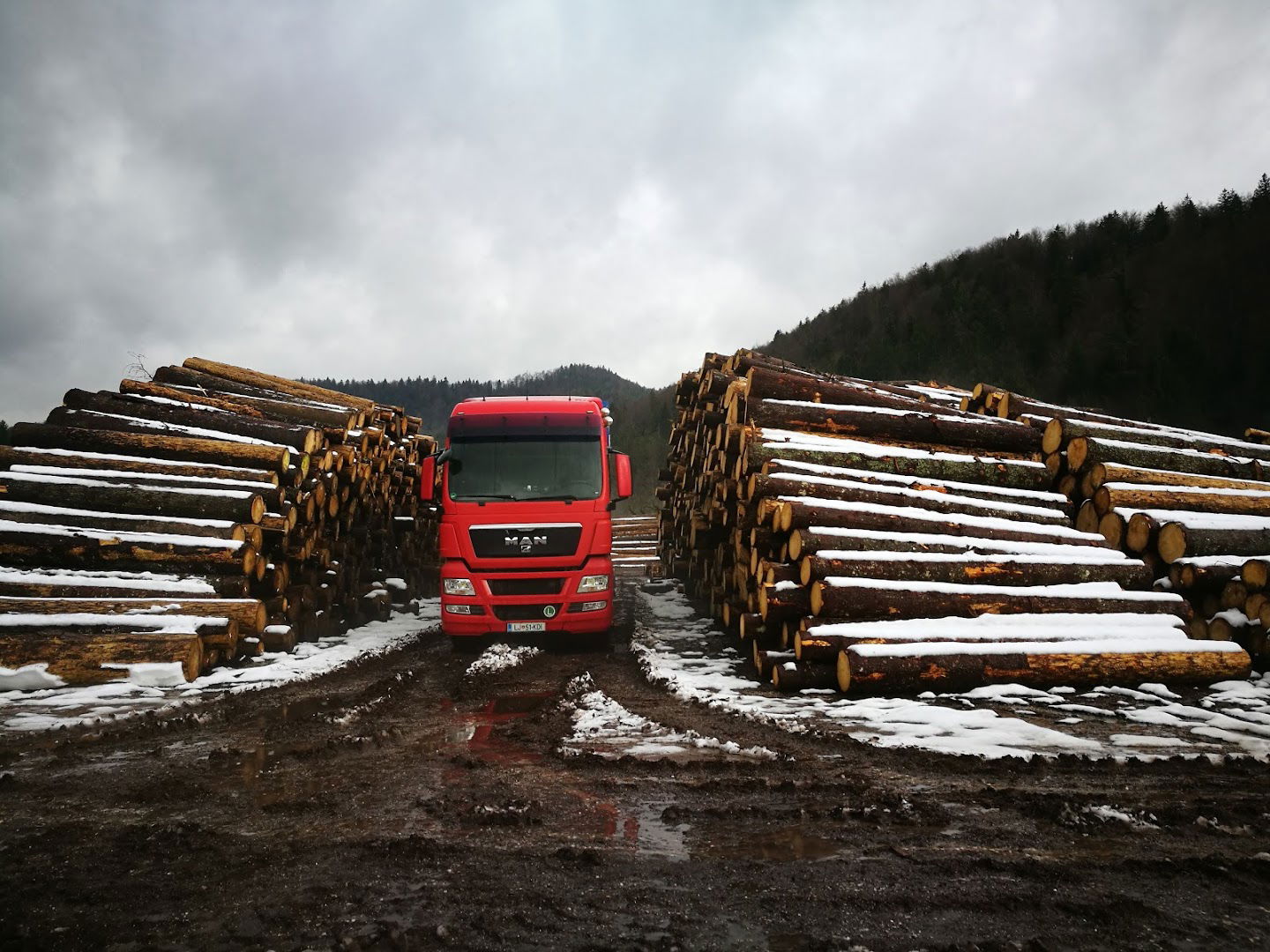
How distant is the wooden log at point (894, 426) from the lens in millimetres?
10453


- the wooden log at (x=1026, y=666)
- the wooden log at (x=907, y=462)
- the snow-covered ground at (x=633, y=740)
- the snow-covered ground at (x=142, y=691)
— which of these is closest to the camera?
the snow-covered ground at (x=633, y=740)

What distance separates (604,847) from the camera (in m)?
3.63

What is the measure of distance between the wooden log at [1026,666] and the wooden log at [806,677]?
21 cm

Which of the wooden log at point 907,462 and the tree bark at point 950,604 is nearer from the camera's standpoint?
the tree bark at point 950,604

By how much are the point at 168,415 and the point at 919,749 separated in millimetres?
11436

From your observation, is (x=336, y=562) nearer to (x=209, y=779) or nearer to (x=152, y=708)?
(x=152, y=708)

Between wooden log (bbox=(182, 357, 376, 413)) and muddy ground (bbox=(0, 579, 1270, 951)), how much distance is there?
10.8 meters

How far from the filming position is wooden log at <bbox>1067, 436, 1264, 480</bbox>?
1006cm

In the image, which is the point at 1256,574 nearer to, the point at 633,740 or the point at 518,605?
the point at 633,740

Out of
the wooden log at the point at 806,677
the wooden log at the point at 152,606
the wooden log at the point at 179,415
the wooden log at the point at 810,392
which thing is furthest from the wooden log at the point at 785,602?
the wooden log at the point at 179,415

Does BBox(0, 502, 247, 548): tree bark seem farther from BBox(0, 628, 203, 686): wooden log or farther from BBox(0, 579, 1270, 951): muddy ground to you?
BBox(0, 579, 1270, 951): muddy ground

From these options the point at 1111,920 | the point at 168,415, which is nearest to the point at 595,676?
the point at 1111,920

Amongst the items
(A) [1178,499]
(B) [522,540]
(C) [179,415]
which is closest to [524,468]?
(B) [522,540]

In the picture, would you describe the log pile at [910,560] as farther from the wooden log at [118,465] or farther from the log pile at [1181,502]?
the wooden log at [118,465]
